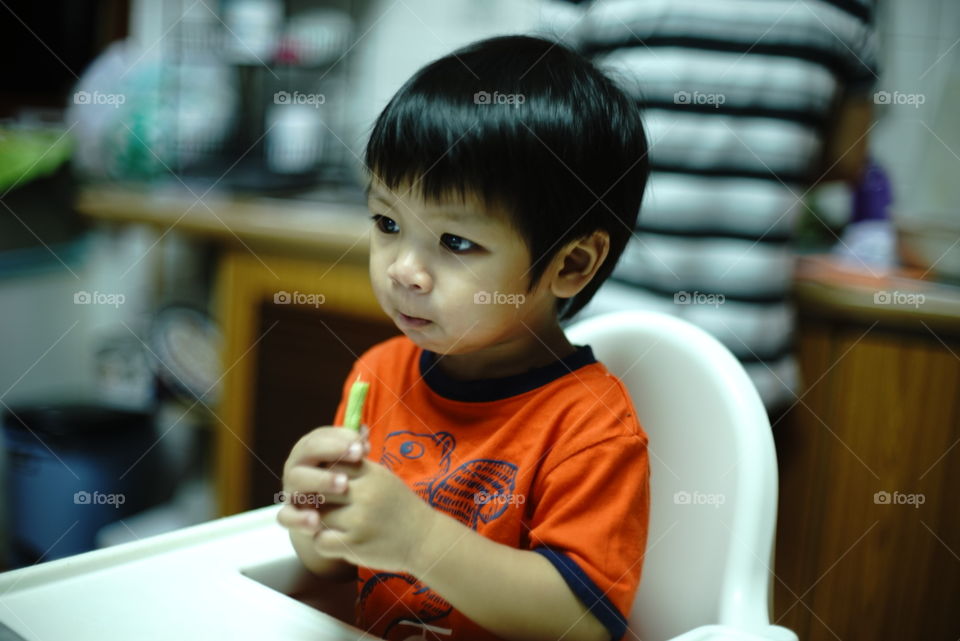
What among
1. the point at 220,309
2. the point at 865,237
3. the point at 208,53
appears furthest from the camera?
the point at 208,53

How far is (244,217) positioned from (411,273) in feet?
4.69

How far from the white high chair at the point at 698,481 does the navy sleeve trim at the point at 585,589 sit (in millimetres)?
80

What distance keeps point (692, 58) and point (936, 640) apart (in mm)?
1088

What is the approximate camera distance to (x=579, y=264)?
30.9 inches

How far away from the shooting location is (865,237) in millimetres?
1717

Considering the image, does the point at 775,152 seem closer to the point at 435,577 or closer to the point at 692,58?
the point at 692,58

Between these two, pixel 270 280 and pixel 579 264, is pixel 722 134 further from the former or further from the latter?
pixel 270 280

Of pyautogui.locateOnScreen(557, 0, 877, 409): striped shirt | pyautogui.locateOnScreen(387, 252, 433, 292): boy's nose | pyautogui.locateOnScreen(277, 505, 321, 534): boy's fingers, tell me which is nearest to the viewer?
pyautogui.locateOnScreen(277, 505, 321, 534): boy's fingers

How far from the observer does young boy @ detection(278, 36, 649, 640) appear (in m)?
0.61

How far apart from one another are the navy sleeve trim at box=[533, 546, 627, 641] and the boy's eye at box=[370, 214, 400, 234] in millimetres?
304

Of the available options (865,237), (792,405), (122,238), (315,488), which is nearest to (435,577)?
(315,488)

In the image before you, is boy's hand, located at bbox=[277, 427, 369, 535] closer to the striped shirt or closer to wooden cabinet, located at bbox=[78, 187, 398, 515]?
the striped shirt

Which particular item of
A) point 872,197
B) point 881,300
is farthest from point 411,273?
point 872,197

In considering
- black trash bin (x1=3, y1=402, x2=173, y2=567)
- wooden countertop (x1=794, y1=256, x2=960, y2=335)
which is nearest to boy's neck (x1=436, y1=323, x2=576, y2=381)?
wooden countertop (x1=794, y1=256, x2=960, y2=335)
